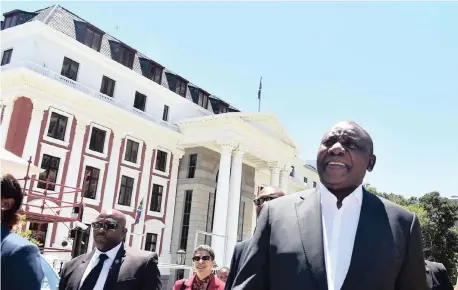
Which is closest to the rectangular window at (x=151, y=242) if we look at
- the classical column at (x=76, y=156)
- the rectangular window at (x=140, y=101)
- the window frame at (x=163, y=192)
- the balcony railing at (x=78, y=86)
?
the window frame at (x=163, y=192)

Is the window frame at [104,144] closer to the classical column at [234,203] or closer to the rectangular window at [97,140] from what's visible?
the rectangular window at [97,140]

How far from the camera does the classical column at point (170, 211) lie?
28.9 meters

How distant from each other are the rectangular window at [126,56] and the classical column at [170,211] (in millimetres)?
6801

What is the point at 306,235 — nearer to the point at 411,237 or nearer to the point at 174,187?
the point at 411,237

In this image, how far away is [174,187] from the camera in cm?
3017

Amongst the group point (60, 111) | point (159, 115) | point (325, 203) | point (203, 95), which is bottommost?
point (325, 203)

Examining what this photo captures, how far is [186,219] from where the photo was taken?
1190 inches

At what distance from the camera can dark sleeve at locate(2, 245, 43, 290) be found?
2234 mm

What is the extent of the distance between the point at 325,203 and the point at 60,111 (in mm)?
23192

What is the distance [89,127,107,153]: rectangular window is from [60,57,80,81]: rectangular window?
321 cm

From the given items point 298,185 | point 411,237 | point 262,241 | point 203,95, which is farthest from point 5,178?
point 298,185

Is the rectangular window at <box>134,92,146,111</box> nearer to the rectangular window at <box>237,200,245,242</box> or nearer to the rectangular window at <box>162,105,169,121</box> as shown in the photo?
the rectangular window at <box>162,105,169,121</box>

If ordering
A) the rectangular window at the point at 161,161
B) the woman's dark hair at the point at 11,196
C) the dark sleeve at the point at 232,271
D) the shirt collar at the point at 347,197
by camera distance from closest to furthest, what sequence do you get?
the shirt collar at the point at 347,197, the woman's dark hair at the point at 11,196, the dark sleeve at the point at 232,271, the rectangular window at the point at 161,161

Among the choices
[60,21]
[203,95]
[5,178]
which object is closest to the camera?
[5,178]
